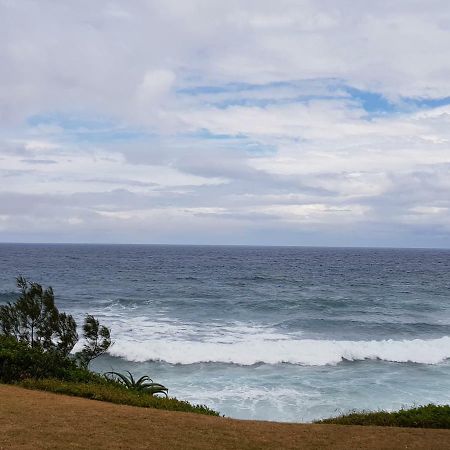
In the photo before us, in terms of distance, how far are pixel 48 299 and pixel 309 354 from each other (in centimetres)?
1845

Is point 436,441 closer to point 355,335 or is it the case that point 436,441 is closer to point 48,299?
point 48,299

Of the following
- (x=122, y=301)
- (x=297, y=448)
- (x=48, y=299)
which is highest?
(x=48, y=299)

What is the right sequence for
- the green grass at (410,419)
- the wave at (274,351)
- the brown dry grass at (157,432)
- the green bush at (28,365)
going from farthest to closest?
the wave at (274,351)
the green bush at (28,365)
the green grass at (410,419)
the brown dry grass at (157,432)

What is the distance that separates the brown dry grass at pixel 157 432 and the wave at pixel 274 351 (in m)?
17.6

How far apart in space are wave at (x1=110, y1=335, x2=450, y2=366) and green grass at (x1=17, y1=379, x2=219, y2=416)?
14.5 metres

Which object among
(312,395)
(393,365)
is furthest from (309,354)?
(312,395)

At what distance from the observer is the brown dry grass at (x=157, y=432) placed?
9.85 meters

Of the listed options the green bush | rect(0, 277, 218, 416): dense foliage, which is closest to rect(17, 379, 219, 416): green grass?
rect(0, 277, 218, 416): dense foliage

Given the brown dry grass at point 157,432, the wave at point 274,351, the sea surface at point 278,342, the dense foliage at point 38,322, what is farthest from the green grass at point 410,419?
the wave at point 274,351

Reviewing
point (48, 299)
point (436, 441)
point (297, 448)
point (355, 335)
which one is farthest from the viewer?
point (355, 335)

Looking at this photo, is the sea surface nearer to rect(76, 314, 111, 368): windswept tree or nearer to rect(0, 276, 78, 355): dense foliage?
rect(76, 314, 111, 368): windswept tree

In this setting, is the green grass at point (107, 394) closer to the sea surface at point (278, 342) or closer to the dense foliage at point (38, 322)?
the dense foliage at point (38, 322)

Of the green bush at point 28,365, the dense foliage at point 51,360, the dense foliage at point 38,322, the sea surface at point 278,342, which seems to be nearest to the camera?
the dense foliage at point 51,360

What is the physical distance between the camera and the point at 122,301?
55.0 metres
